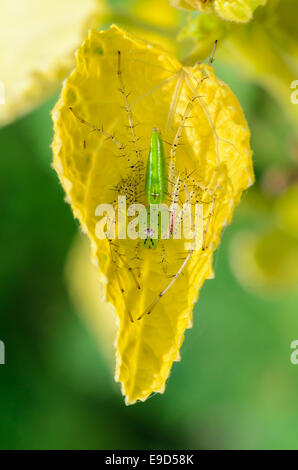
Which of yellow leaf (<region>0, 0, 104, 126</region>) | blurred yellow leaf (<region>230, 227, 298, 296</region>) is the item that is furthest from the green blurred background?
yellow leaf (<region>0, 0, 104, 126</region>)

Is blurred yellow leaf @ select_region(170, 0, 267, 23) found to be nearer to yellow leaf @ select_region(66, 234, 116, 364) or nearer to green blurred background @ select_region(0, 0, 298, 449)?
yellow leaf @ select_region(66, 234, 116, 364)

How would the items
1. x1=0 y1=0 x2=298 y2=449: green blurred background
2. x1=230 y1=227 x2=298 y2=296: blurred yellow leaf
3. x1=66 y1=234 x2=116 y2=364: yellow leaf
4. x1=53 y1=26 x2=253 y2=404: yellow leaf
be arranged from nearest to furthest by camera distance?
x1=53 y1=26 x2=253 y2=404: yellow leaf < x1=230 y1=227 x2=298 y2=296: blurred yellow leaf < x1=66 y1=234 x2=116 y2=364: yellow leaf < x1=0 y1=0 x2=298 y2=449: green blurred background

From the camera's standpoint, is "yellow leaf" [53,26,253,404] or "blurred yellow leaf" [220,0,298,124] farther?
"blurred yellow leaf" [220,0,298,124]

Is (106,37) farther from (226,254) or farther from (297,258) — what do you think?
(226,254)

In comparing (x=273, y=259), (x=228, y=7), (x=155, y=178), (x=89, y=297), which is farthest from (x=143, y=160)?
(x=89, y=297)

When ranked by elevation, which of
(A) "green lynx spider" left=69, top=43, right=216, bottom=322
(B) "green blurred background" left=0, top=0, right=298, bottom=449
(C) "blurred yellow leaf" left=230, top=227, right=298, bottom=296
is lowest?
(B) "green blurred background" left=0, top=0, right=298, bottom=449

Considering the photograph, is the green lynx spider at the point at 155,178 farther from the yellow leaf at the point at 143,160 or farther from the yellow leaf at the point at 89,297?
the yellow leaf at the point at 89,297
